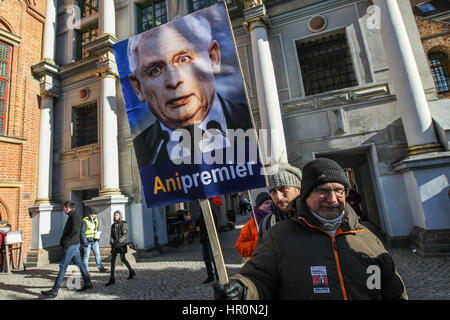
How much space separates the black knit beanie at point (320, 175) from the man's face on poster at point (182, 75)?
136 cm

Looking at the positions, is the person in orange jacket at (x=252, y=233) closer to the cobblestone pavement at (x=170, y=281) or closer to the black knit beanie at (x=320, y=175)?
the black knit beanie at (x=320, y=175)

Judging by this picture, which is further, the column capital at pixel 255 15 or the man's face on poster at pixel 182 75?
the column capital at pixel 255 15

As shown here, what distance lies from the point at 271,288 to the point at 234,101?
1.76 m

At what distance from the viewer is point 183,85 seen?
2576 mm

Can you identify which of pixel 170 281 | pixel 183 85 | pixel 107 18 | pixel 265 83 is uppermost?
pixel 107 18

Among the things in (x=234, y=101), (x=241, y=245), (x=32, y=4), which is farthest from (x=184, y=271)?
(x=32, y=4)

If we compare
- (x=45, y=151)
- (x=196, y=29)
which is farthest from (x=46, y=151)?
(x=196, y=29)

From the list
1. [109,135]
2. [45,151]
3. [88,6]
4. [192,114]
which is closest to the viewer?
[192,114]

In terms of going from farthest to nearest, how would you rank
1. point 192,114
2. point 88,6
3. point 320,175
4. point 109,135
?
1. point 88,6
2. point 109,135
3. point 192,114
4. point 320,175

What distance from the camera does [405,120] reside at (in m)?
5.98

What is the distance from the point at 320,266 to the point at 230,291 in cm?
55

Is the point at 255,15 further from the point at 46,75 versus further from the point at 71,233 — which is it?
the point at 46,75

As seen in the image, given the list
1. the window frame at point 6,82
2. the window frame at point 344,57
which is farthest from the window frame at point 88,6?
the window frame at point 344,57

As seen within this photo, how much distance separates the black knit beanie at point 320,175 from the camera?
4.99ft
